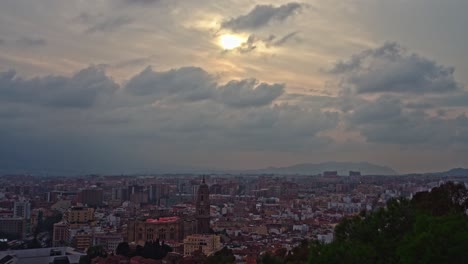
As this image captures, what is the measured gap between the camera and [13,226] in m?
48.5

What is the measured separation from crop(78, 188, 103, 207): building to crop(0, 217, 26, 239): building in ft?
59.5

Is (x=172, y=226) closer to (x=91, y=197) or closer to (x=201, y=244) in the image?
(x=201, y=244)

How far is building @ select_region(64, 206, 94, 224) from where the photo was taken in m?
49.2

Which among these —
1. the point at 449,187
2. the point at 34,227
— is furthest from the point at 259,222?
the point at 449,187

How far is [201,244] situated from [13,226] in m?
20.9

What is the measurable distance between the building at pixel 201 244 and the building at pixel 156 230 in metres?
5.54

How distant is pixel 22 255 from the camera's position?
34.4 meters

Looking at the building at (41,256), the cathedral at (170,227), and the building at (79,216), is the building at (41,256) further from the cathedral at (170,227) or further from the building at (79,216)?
the building at (79,216)

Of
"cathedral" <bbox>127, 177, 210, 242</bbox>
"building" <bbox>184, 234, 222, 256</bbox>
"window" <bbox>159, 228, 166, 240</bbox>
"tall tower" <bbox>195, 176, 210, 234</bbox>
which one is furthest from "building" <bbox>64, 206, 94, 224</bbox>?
"building" <bbox>184, 234, 222, 256</bbox>

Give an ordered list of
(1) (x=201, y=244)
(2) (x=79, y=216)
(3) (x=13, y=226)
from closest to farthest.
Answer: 1. (1) (x=201, y=244)
2. (3) (x=13, y=226)
3. (2) (x=79, y=216)

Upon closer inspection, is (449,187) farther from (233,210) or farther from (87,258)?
(233,210)

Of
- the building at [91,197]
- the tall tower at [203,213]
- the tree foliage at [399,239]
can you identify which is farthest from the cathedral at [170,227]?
the tree foliage at [399,239]

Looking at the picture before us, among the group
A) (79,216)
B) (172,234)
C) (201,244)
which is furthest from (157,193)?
(201,244)

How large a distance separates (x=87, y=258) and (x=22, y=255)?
22.6 ft
